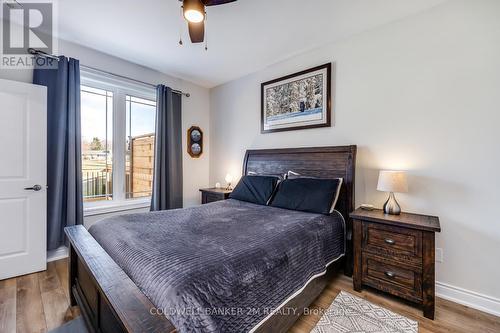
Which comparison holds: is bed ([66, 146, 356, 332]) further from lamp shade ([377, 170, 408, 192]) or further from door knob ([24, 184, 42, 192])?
door knob ([24, 184, 42, 192])

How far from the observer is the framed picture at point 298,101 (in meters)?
2.84

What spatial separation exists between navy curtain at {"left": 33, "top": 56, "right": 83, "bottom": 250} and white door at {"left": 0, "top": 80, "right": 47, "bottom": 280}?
13cm

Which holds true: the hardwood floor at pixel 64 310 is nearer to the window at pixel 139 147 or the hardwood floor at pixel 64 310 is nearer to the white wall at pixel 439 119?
the white wall at pixel 439 119

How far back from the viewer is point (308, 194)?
2.43 metres

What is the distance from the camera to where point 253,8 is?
216cm

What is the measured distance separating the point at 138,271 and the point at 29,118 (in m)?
2.46

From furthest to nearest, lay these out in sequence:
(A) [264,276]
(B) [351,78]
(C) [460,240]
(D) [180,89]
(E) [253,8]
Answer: (D) [180,89] < (B) [351,78] < (E) [253,8] < (C) [460,240] < (A) [264,276]

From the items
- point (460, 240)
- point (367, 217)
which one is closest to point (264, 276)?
point (367, 217)

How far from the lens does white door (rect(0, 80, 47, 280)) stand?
2.30 metres

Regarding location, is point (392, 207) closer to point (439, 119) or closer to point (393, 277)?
point (393, 277)

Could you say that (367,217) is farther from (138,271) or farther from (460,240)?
(138,271)

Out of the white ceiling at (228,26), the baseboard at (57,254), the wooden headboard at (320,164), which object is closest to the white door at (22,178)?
the baseboard at (57,254)

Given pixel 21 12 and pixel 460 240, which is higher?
pixel 21 12

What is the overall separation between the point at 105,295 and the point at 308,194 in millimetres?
1945
